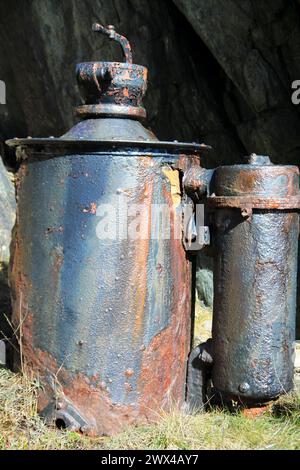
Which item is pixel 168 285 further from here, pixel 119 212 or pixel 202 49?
pixel 202 49

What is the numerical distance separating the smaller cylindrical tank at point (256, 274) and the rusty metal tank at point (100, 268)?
0.26 metres

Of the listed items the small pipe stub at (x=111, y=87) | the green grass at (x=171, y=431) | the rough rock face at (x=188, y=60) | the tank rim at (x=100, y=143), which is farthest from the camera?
the rough rock face at (x=188, y=60)

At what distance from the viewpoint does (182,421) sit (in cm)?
311

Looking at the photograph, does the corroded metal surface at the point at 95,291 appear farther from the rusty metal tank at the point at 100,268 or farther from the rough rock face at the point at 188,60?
the rough rock face at the point at 188,60

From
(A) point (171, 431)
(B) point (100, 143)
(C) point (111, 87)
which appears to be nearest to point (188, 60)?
(C) point (111, 87)

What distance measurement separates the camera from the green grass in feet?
9.75

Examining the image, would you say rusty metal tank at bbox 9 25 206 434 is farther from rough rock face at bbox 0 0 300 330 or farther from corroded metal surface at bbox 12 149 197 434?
rough rock face at bbox 0 0 300 330

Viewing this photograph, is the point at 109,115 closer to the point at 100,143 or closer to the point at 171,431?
the point at 100,143

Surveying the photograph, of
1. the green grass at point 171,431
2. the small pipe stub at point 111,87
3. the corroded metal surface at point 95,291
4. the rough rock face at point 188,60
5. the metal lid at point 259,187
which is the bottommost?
the green grass at point 171,431

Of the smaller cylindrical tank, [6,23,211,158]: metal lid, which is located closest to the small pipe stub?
[6,23,211,158]: metal lid

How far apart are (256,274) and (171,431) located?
794mm

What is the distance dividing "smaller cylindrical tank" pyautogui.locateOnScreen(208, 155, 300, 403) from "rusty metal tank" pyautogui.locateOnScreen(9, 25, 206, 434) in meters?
0.26

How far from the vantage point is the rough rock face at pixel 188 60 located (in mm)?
5348

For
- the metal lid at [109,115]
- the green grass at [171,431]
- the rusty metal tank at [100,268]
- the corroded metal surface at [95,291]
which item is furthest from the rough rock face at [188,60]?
the green grass at [171,431]
